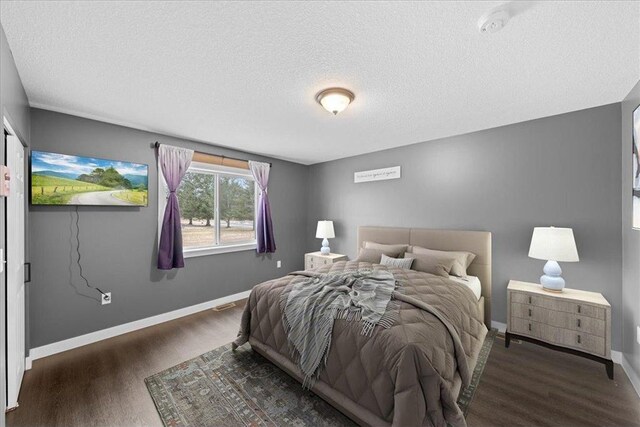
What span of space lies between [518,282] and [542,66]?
7.16 feet

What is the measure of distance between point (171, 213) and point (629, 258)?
474cm

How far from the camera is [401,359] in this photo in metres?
1.48

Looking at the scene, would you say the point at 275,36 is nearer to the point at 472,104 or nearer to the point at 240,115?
the point at 240,115

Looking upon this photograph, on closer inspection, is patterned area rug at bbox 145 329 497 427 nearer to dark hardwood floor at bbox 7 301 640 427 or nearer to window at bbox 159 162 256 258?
dark hardwood floor at bbox 7 301 640 427

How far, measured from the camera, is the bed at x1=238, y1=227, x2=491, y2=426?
4.75 ft

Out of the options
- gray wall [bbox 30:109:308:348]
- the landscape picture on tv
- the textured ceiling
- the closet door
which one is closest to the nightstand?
gray wall [bbox 30:109:308:348]

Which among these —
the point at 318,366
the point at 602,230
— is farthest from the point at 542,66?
the point at 318,366

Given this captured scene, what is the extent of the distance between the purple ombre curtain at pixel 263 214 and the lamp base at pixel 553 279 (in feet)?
11.8

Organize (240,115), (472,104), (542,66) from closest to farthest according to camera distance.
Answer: (542,66) → (472,104) → (240,115)

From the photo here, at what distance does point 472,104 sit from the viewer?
2475 mm

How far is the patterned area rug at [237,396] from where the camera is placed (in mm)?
1712

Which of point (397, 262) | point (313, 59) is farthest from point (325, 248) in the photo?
point (313, 59)

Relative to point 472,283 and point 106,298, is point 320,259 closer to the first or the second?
point 472,283

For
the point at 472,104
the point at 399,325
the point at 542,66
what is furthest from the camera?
the point at 472,104
